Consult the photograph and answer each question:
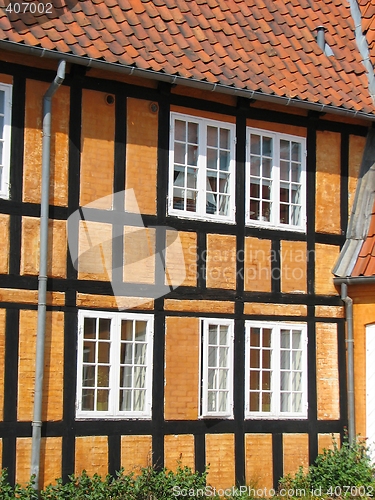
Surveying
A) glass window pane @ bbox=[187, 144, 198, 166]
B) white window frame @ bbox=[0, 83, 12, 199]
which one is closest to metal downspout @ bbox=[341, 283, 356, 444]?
glass window pane @ bbox=[187, 144, 198, 166]

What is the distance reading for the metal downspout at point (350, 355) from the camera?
13.4 metres

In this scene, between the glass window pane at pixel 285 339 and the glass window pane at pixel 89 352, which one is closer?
the glass window pane at pixel 89 352

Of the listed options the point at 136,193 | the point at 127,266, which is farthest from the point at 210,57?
the point at 127,266

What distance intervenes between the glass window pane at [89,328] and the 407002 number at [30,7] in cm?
398

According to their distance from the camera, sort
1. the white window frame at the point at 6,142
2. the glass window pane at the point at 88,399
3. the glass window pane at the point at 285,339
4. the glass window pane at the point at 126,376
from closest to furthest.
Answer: the white window frame at the point at 6,142
the glass window pane at the point at 88,399
the glass window pane at the point at 126,376
the glass window pane at the point at 285,339

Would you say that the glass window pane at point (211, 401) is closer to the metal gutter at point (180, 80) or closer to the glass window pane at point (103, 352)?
the glass window pane at point (103, 352)

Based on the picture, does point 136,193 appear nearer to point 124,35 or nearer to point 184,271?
point 184,271

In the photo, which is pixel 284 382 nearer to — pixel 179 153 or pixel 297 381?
pixel 297 381

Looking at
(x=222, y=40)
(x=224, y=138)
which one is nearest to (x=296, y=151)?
(x=224, y=138)

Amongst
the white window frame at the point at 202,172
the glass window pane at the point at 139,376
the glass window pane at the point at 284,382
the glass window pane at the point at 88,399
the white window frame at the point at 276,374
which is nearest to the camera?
the glass window pane at the point at 88,399

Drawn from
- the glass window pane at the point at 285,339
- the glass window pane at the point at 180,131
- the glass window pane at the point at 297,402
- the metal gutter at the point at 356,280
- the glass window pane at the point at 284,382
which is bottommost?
the glass window pane at the point at 297,402

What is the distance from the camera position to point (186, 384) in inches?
484

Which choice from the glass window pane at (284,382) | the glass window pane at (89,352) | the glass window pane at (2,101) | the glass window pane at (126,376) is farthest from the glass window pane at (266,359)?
the glass window pane at (2,101)

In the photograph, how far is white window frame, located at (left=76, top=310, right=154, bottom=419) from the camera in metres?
11.4
